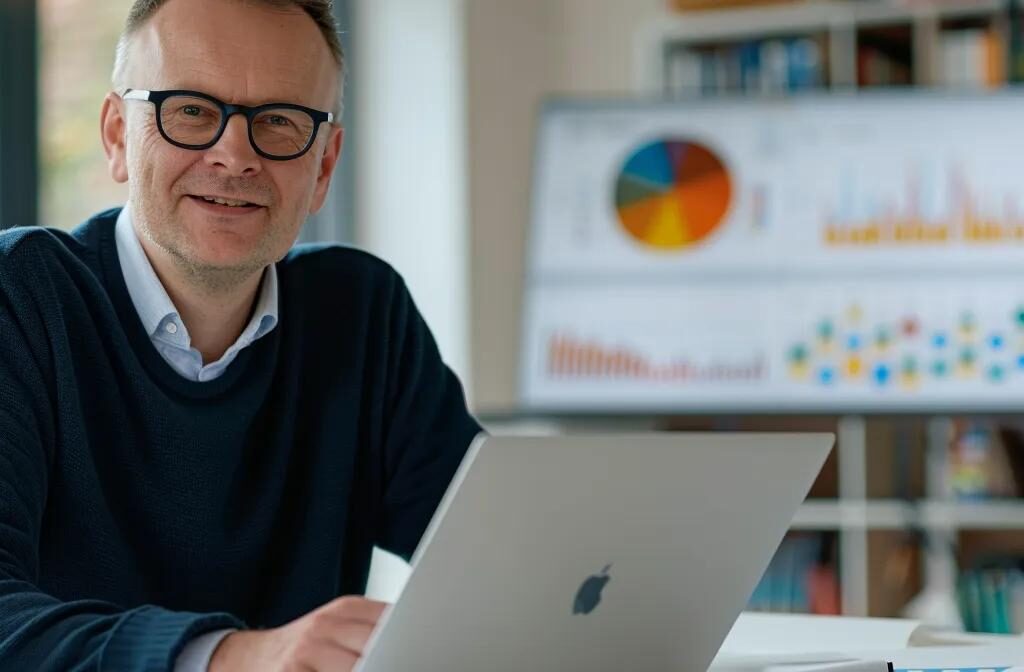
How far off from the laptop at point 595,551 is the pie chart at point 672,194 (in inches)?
93.8

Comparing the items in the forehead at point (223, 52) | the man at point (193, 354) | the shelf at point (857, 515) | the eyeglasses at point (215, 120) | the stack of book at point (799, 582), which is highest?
the forehead at point (223, 52)

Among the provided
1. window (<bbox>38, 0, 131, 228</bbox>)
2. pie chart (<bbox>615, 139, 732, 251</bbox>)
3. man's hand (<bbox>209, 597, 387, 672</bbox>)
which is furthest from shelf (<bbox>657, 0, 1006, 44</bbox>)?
man's hand (<bbox>209, 597, 387, 672</bbox>)

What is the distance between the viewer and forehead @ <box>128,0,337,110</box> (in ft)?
4.44

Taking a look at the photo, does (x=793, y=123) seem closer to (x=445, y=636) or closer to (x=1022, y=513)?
(x=1022, y=513)

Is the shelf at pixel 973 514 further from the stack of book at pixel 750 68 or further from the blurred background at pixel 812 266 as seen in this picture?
the stack of book at pixel 750 68

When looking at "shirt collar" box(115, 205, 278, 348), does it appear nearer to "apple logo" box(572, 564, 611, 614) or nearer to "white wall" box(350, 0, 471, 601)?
"apple logo" box(572, 564, 611, 614)

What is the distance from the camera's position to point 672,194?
350cm

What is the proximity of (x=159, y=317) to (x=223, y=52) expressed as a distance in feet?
0.86

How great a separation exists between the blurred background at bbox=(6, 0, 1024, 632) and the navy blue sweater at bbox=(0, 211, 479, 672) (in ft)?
5.88

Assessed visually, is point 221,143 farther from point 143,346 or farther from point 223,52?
point 143,346

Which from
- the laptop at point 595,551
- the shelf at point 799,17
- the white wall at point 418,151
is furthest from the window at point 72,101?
the laptop at point 595,551

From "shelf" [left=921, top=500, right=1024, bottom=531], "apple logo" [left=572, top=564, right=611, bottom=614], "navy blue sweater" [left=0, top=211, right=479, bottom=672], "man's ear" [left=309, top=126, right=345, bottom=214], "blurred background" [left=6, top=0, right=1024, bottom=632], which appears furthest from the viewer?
"shelf" [left=921, top=500, right=1024, bottom=531]

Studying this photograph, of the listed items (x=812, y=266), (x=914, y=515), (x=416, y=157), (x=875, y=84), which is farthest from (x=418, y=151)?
(x=914, y=515)

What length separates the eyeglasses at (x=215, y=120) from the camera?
1352 millimetres
